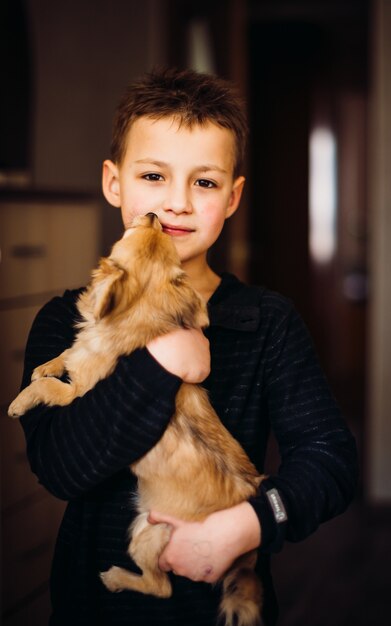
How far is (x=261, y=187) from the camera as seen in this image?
25.2 feet

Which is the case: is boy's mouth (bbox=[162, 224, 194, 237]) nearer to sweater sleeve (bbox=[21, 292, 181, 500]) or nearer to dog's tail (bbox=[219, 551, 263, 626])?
sweater sleeve (bbox=[21, 292, 181, 500])

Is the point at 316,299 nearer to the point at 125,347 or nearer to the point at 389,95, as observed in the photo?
the point at 389,95

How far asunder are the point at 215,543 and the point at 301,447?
0.24 metres

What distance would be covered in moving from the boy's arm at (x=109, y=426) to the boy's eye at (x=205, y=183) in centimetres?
32

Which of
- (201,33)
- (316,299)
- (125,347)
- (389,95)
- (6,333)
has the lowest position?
(316,299)

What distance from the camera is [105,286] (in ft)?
4.05

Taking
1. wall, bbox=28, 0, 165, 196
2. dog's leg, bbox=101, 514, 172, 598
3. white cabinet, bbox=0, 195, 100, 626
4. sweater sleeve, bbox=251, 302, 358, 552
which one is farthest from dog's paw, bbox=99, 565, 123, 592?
wall, bbox=28, 0, 165, 196

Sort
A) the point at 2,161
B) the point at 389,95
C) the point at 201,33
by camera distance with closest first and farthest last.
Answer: the point at 2,161 → the point at 389,95 → the point at 201,33

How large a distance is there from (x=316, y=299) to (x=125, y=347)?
6.84 m

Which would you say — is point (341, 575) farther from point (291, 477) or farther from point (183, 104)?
point (183, 104)

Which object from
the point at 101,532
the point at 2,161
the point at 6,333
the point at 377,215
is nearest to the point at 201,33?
the point at 377,215

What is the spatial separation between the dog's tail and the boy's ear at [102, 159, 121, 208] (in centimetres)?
72

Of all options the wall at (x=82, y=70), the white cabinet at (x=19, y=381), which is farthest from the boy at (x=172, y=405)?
the wall at (x=82, y=70)

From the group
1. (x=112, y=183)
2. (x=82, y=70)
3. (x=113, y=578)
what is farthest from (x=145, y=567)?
(x=82, y=70)
